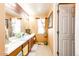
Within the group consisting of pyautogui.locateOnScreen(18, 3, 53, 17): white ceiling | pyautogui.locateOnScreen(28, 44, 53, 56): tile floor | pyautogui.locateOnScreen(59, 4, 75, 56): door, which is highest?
pyautogui.locateOnScreen(18, 3, 53, 17): white ceiling

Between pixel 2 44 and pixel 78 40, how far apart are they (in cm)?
103

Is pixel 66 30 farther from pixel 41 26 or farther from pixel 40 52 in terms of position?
pixel 41 26

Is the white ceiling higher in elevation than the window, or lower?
higher

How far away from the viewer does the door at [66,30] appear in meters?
3.22

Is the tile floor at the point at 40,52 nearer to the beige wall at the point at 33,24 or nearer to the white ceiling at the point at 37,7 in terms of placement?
the white ceiling at the point at 37,7

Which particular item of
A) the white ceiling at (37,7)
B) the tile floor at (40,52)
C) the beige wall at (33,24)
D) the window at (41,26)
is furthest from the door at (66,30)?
the window at (41,26)

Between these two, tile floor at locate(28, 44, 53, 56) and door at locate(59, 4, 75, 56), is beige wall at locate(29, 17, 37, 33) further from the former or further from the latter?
door at locate(59, 4, 75, 56)

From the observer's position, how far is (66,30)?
329cm

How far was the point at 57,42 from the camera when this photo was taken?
133 inches

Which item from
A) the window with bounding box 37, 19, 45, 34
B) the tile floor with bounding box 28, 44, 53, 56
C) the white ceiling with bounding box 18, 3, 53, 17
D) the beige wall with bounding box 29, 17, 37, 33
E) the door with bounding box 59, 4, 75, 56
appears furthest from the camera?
the window with bounding box 37, 19, 45, 34

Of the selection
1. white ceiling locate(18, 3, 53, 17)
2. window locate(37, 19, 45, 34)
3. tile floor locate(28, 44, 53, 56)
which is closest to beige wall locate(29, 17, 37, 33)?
window locate(37, 19, 45, 34)

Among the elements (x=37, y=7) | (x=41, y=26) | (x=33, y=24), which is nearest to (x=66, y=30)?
(x=37, y=7)

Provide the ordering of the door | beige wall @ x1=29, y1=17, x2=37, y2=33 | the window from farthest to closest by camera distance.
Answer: the window → beige wall @ x1=29, y1=17, x2=37, y2=33 → the door

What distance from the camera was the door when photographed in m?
3.22
